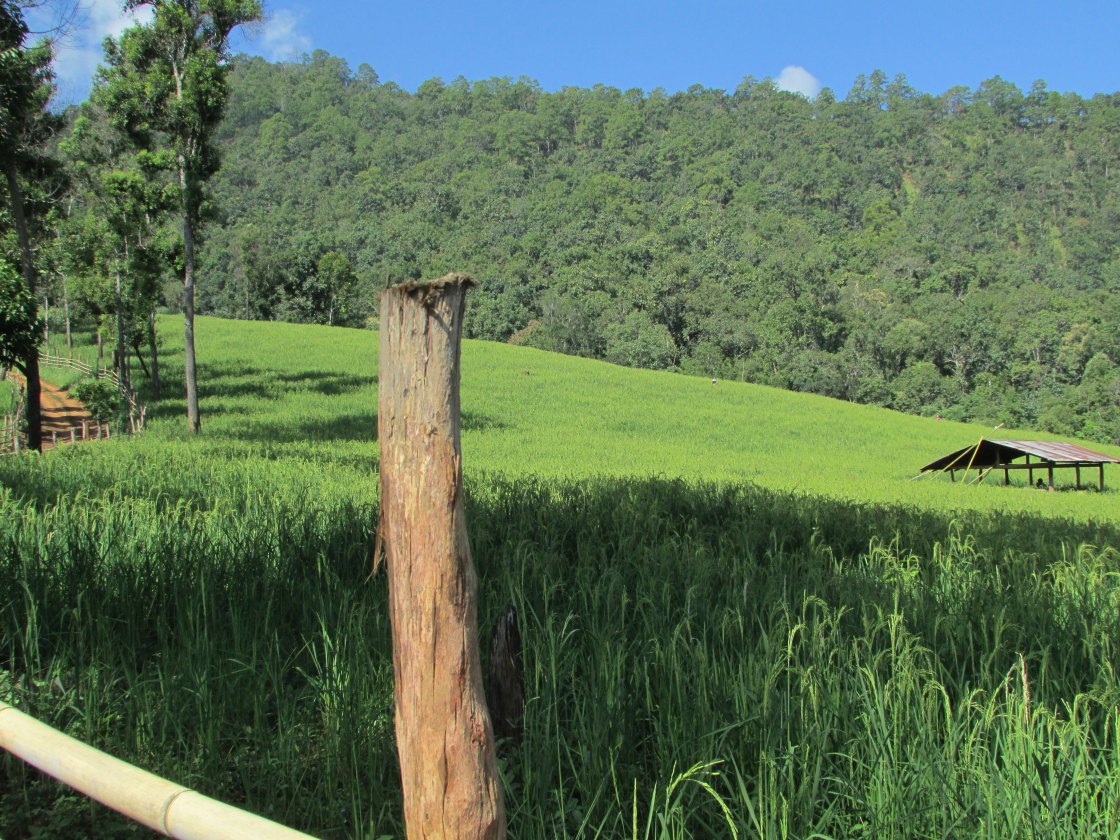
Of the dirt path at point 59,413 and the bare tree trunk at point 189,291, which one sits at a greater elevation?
the bare tree trunk at point 189,291

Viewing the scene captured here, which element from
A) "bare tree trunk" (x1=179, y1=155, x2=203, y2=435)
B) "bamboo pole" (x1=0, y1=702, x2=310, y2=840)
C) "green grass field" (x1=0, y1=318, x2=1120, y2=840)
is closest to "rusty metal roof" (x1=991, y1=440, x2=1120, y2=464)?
"green grass field" (x1=0, y1=318, x2=1120, y2=840)

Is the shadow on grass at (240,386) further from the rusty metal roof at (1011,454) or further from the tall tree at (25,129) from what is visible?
the rusty metal roof at (1011,454)

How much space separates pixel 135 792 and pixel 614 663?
1.85 metres

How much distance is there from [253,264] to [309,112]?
299 ft

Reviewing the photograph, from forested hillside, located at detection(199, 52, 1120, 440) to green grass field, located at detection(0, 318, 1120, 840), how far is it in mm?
16833

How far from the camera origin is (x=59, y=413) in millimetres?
24734

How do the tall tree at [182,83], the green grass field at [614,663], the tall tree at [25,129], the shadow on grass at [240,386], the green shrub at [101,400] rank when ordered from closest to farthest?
the green grass field at [614,663] < the tall tree at [25,129] < the tall tree at [182,83] < the green shrub at [101,400] < the shadow on grass at [240,386]

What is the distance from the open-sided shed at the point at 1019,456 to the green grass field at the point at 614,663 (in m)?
12.3

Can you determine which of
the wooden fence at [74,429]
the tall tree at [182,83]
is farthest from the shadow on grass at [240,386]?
the tall tree at [182,83]

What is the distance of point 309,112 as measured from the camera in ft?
454

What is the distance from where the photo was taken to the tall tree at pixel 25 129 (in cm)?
1436

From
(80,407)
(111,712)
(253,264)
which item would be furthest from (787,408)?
(253,264)

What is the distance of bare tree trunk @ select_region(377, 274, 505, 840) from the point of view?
1.82 meters

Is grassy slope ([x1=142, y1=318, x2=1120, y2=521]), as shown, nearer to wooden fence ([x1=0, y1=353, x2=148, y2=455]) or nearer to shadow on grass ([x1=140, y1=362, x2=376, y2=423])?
shadow on grass ([x1=140, y1=362, x2=376, y2=423])
